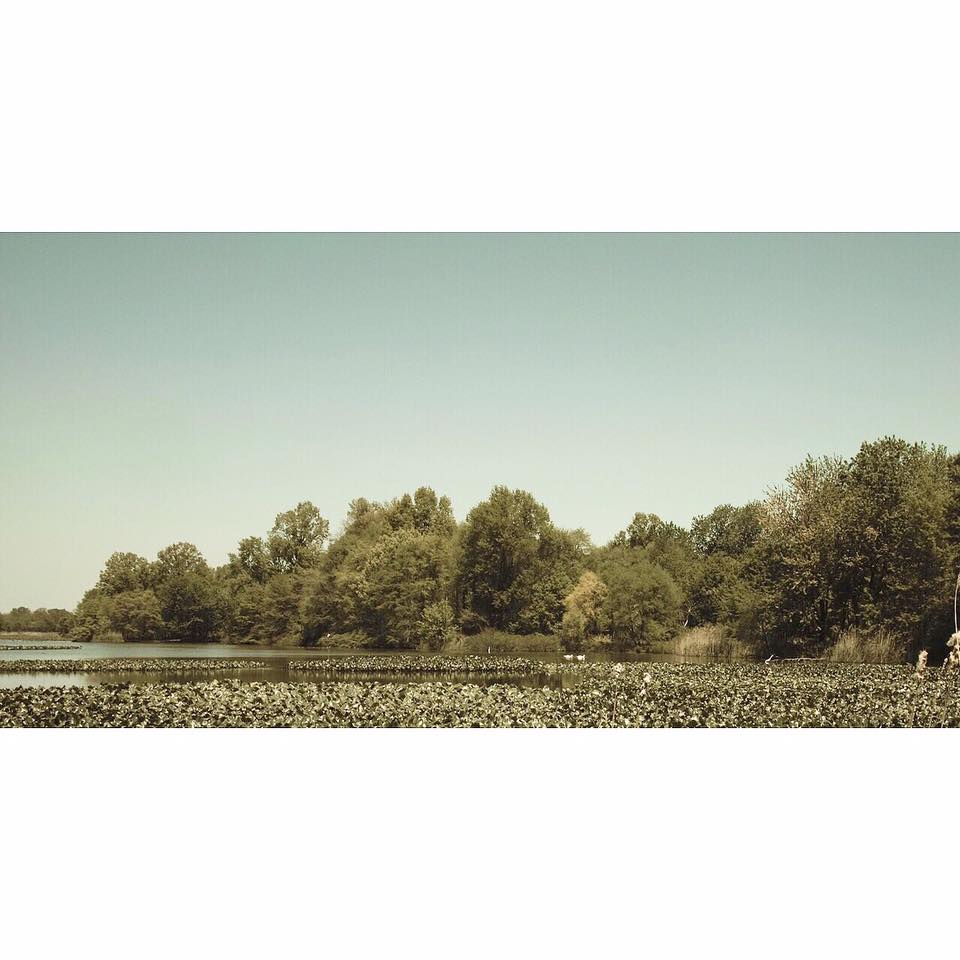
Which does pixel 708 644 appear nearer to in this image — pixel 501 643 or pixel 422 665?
pixel 501 643

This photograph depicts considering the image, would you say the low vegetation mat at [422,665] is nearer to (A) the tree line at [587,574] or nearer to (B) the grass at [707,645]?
(A) the tree line at [587,574]

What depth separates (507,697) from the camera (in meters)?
8.42

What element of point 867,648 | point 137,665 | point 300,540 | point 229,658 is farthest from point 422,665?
point 867,648

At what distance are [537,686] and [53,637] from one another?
3.69 m

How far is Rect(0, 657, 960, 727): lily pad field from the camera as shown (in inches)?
321

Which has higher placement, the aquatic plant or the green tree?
the green tree

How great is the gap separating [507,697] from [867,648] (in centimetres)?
295

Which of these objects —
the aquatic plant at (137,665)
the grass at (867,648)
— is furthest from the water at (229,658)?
the grass at (867,648)

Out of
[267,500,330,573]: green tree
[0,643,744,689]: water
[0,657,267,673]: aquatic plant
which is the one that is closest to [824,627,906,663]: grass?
[0,643,744,689]: water

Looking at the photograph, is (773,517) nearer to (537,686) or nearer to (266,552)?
(537,686)

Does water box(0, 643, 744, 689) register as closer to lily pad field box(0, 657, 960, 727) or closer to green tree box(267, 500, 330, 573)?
lily pad field box(0, 657, 960, 727)

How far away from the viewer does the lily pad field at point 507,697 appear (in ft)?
26.7

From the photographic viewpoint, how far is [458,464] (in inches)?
357

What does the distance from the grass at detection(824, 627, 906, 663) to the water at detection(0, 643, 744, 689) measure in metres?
1.17
